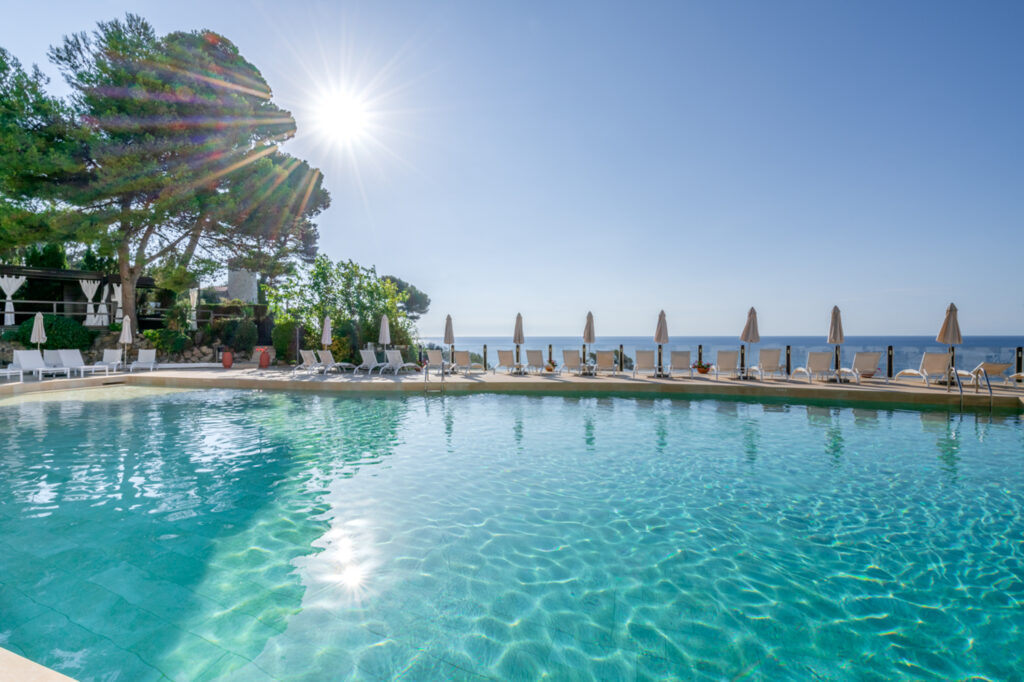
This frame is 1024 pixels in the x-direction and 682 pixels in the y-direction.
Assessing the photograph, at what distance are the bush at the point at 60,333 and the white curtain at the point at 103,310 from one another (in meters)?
1.06

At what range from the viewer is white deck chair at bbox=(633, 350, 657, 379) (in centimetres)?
1249

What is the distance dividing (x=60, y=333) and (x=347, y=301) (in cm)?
1062

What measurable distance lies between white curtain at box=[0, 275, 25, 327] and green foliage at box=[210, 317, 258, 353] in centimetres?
620

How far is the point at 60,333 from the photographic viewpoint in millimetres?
15891

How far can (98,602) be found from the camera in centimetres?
263

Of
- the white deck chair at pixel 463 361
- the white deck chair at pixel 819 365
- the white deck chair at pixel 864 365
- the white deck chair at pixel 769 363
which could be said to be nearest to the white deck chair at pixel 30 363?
the white deck chair at pixel 463 361

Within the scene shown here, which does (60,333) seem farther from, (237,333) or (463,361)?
(463,361)

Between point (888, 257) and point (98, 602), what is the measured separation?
25847 mm

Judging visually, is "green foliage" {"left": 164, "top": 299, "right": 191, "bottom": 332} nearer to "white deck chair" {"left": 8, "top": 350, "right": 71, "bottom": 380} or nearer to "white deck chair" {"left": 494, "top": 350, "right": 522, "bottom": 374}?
"white deck chair" {"left": 8, "top": 350, "right": 71, "bottom": 380}

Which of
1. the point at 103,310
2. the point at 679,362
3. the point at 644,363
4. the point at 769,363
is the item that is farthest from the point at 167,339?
the point at 769,363

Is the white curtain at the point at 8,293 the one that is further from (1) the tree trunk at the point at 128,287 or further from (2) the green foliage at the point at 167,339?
(2) the green foliage at the point at 167,339

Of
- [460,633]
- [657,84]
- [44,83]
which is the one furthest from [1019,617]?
[44,83]

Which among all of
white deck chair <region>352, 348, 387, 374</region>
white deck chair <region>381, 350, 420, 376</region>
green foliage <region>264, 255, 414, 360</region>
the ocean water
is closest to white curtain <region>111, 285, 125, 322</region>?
green foliage <region>264, 255, 414, 360</region>

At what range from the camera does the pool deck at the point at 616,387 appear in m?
9.02
